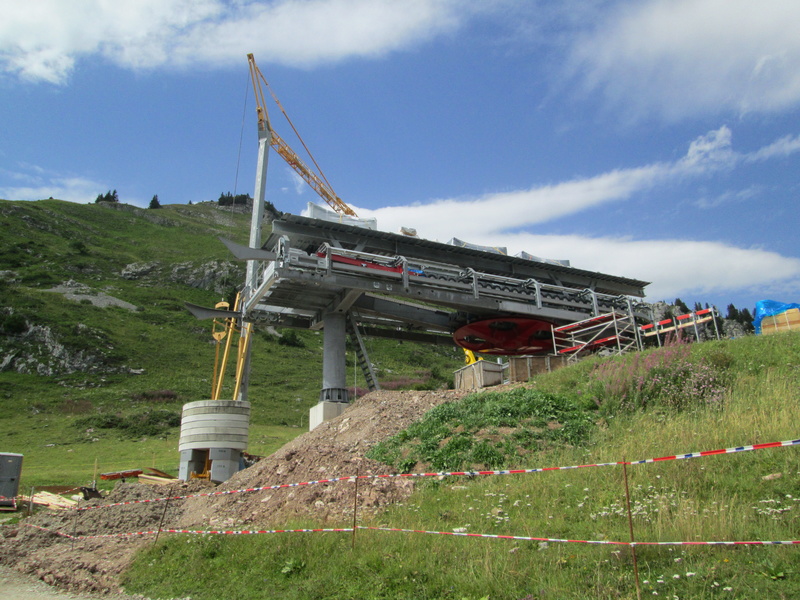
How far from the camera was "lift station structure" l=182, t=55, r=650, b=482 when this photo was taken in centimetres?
2227

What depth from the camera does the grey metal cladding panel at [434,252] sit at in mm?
23234

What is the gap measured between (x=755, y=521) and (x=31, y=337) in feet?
195

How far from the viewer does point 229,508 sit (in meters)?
12.0

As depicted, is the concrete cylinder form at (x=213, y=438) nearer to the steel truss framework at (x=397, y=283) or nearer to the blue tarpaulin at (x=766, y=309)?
the steel truss framework at (x=397, y=283)

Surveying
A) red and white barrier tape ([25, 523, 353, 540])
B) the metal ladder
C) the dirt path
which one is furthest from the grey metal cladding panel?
the dirt path

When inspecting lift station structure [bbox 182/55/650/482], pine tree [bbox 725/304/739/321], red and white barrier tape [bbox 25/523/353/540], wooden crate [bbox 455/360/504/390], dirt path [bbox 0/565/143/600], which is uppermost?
pine tree [bbox 725/304/739/321]

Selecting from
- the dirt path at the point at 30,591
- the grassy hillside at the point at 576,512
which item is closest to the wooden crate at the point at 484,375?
A: the grassy hillside at the point at 576,512

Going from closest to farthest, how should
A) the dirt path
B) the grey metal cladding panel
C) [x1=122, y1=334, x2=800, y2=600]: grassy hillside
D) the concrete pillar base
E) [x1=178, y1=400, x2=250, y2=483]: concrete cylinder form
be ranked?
[x1=122, y1=334, x2=800, y2=600]: grassy hillside → the dirt path → [x1=178, y1=400, x2=250, y2=483]: concrete cylinder form → the concrete pillar base → the grey metal cladding panel

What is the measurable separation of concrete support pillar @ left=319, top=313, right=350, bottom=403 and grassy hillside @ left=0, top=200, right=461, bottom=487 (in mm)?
7127

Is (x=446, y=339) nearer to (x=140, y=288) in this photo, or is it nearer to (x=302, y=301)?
(x=302, y=301)

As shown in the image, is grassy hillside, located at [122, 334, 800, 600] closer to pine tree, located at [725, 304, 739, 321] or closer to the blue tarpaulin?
the blue tarpaulin

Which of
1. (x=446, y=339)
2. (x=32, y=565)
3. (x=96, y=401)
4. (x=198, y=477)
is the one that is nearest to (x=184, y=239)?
(x=96, y=401)

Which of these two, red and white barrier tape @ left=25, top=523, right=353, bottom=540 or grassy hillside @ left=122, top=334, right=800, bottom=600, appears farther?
red and white barrier tape @ left=25, top=523, right=353, bottom=540

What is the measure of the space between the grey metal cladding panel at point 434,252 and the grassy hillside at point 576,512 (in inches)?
444
